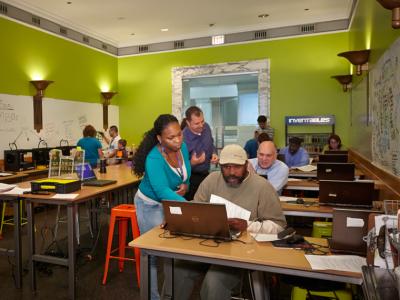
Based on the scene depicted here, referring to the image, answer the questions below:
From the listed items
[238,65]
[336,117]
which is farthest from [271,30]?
[336,117]

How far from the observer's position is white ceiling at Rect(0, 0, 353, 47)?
6.39 m

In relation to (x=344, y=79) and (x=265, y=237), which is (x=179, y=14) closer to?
(x=344, y=79)

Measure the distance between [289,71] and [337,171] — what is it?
4360mm

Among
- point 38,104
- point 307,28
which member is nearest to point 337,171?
point 307,28

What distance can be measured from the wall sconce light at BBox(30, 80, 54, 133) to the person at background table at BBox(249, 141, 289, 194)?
15.7ft

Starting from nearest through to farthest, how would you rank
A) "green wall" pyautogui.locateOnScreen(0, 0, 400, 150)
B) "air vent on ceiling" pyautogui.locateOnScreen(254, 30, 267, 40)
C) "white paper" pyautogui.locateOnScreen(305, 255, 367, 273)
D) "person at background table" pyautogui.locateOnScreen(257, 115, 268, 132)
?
"white paper" pyautogui.locateOnScreen(305, 255, 367, 273)
"green wall" pyautogui.locateOnScreen(0, 0, 400, 150)
"person at background table" pyautogui.locateOnScreen(257, 115, 268, 132)
"air vent on ceiling" pyautogui.locateOnScreen(254, 30, 267, 40)

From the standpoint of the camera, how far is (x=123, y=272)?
351 centimetres

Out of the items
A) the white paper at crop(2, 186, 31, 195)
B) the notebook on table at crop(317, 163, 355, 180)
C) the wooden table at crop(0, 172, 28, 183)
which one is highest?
the notebook on table at crop(317, 163, 355, 180)

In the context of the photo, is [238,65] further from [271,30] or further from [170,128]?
[170,128]

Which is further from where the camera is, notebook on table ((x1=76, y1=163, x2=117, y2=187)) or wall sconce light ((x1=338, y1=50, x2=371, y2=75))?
wall sconce light ((x1=338, y1=50, x2=371, y2=75))

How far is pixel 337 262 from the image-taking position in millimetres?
1715

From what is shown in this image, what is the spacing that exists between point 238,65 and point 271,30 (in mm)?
1043

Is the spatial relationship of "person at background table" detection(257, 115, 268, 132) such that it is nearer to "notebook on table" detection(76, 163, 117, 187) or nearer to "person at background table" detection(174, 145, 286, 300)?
"notebook on table" detection(76, 163, 117, 187)

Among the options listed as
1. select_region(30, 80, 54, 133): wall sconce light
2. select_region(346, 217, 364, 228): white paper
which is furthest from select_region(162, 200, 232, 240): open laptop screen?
select_region(30, 80, 54, 133): wall sconce light
